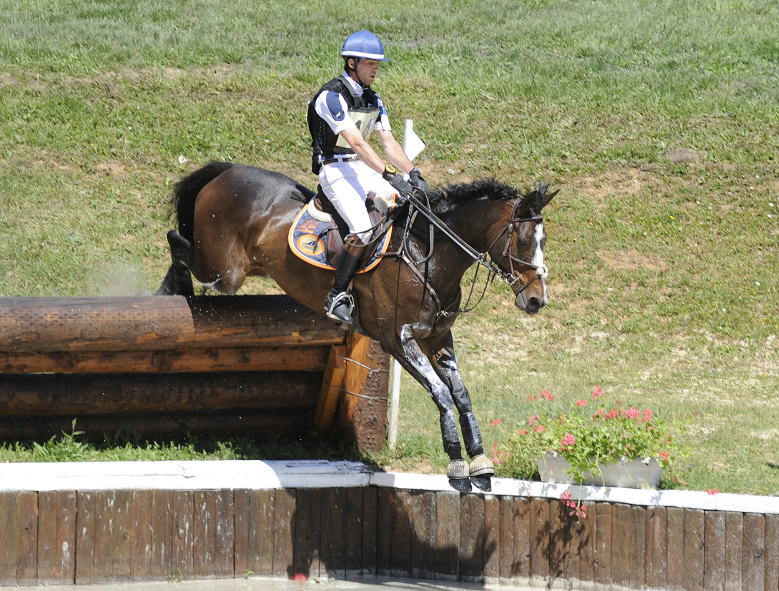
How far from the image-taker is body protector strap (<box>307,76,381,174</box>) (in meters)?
5.74

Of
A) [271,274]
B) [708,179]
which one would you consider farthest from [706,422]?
[708,179]

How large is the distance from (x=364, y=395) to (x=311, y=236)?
1.36 m

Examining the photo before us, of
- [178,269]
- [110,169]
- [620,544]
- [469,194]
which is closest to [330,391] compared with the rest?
[178,269]

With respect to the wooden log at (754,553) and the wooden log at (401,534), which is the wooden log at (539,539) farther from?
the wooden log at (754,553)

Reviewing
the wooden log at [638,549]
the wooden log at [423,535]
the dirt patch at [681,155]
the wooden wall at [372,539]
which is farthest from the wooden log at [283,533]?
the dirt patch at [681,155]

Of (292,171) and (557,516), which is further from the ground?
(292,171)

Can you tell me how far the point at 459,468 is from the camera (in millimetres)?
5211

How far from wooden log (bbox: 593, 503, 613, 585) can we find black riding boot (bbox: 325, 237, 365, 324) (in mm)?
2092

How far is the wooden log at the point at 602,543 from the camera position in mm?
5668

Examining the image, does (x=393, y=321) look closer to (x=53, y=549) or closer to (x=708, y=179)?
(x=53, y=549)

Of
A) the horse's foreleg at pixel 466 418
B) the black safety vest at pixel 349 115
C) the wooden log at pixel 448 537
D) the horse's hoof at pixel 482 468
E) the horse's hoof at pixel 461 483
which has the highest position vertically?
the black safety vest at pixel 349 115

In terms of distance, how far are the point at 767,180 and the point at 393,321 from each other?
1033 centimetres

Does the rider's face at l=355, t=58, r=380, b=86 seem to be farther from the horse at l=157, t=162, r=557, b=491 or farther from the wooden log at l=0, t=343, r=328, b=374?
the wooden log at l=0, t=343, r=328, b=374

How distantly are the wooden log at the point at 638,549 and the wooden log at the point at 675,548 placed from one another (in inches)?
6.2
